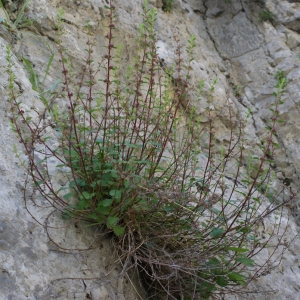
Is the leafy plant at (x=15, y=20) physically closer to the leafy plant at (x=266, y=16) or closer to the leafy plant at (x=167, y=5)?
the leafy plant at (x=167, y=5)

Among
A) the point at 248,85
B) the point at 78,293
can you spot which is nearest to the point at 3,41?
the point at 78,293

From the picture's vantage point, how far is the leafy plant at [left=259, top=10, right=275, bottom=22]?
5531 mm

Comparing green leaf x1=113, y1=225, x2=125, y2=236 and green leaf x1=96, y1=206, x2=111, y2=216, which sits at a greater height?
green leaf x1=96, y1=206, x2=111, y2=216

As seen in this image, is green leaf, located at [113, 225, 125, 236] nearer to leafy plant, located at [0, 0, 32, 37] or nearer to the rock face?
the rock face

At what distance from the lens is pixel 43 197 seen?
247 centimetres

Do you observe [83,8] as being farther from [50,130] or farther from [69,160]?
[69,160]

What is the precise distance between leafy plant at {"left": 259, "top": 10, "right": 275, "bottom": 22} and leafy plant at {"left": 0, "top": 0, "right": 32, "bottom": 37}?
3.35m

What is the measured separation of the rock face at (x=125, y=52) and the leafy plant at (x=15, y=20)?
2.8 inches

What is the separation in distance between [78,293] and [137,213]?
Answer: 1.92 ft

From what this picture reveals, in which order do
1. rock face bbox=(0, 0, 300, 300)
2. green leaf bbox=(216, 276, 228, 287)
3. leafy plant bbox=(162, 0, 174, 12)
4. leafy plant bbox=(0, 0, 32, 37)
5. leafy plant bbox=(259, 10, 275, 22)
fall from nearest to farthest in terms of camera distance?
rock face bbox=(0, 0, 300, 300)
green leaf bbox=(216, 276, 228, 287)
leafy plant bbox=(0, 0, 32, 37)
leafy plant bbox=(162, 0, 174, 12)
leafy plant bbox=(259, 10, 275, 22)

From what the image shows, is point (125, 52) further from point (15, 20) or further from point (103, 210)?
point (103, 210)

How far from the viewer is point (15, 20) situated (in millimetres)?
3771

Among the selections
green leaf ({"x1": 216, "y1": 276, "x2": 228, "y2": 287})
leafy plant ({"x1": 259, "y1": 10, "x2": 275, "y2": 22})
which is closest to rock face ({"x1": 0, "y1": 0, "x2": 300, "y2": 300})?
leafy plant ({"x1": 259, "y1": 10, "x2": 275, "y2": 22})

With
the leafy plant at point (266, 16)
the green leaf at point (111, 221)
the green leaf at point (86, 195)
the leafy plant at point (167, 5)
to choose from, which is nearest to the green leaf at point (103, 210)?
the green leaf at point (111, 221)
